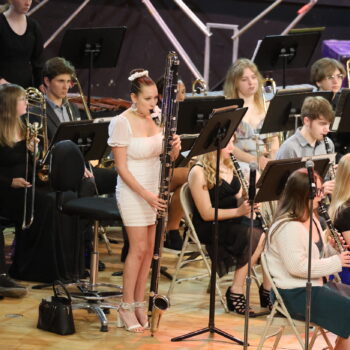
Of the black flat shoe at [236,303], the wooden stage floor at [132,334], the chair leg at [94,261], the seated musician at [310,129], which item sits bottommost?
the wooden stage floor at [132,334]

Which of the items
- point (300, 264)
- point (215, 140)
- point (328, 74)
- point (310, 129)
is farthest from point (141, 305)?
point (328, 74)

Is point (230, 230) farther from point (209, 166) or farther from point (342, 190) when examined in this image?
point (342, 190)

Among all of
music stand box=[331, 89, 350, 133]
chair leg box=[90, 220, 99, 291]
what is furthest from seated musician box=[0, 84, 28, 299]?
music stand box=[331, 89, 350, 133]

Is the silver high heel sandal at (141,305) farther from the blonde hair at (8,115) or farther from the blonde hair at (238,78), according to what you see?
the blonde hair at (238,78)

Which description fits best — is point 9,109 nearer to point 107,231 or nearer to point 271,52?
point 107,231

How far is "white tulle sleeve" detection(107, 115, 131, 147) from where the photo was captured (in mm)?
5164

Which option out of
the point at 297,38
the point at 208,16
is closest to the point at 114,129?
the point at 297,38

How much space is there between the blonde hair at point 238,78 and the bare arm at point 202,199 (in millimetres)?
1196

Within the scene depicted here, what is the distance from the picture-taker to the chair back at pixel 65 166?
5.46 meters

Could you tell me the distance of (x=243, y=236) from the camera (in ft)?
19.0

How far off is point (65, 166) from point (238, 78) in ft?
5.83

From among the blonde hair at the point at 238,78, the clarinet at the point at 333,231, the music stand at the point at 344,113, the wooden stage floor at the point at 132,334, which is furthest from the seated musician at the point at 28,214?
the music stand at the point at 344,113

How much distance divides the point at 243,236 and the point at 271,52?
2.76 meters

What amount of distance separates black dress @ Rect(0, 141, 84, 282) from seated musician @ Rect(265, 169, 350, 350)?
2003 millimetres
